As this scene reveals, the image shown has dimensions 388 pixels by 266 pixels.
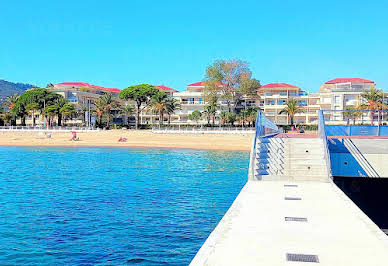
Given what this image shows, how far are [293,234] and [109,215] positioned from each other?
27.4ft

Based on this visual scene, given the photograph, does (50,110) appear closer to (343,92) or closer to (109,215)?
(343,92)

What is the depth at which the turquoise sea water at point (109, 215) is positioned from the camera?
1031cm

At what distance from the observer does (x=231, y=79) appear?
84.4 m

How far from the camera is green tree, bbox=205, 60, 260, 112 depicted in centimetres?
8306

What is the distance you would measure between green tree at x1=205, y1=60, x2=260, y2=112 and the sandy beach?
1711cm

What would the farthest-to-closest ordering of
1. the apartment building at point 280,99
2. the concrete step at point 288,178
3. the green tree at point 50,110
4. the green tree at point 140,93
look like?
the green tree at point 140,93
the apartment building at point 280,99
the green tree at point 50,110
the concrete step at point 288,178

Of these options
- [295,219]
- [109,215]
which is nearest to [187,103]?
[109,215]

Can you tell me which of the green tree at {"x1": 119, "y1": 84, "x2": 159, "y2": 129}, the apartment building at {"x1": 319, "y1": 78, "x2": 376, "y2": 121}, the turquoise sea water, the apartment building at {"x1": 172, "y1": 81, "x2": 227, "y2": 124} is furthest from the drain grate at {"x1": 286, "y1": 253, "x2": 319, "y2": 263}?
the apartment building at {"x1": 172, "y1": 81, "x2": 227, "y2": 124}

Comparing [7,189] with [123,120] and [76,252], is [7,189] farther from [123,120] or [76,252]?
[123,120]

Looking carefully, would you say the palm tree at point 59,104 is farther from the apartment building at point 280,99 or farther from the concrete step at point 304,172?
the concrete step at point 304,172

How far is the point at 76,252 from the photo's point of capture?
34.0 ft

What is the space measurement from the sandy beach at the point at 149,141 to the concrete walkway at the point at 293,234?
41.0m

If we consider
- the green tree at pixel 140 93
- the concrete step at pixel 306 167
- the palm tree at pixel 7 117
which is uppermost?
the green tree at pixel 140 93

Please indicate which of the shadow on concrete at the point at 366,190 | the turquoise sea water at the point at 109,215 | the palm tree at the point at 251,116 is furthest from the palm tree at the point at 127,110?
the shadow on concrete at the point at 366,190
